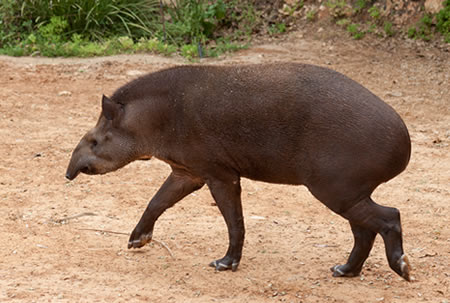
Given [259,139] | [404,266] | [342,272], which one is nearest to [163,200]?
[259,139]

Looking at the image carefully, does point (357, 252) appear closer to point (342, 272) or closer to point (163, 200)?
point (342, 272)

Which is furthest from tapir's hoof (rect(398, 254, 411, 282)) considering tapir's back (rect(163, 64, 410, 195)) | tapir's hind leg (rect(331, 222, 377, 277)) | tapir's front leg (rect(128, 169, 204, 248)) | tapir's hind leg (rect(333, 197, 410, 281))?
tapir's front leg (rect(128, 169, 204, 248))

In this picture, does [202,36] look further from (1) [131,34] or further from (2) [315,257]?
(2) [315,257]

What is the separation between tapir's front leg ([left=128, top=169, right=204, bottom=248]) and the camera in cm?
551

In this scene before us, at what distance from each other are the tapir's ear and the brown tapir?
11mm

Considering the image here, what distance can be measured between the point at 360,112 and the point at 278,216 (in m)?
2.08

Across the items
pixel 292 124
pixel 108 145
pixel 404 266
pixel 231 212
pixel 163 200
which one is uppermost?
pixel 292 124

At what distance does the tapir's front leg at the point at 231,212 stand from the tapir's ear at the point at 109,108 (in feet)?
2.94

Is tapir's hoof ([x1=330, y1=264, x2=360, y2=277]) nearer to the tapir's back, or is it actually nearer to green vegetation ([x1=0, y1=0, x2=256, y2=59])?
the tapir's back

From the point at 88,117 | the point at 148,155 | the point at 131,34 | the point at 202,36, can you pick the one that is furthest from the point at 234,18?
the point at 148,155

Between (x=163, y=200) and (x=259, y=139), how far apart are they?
111 cm

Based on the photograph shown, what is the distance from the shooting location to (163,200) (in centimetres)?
554

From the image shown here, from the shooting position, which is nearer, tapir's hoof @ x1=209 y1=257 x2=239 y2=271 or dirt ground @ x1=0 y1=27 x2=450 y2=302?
dirt ground @ x1=0 y1=27 x2=450 y2=302

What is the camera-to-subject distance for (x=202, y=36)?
41.3 feet
